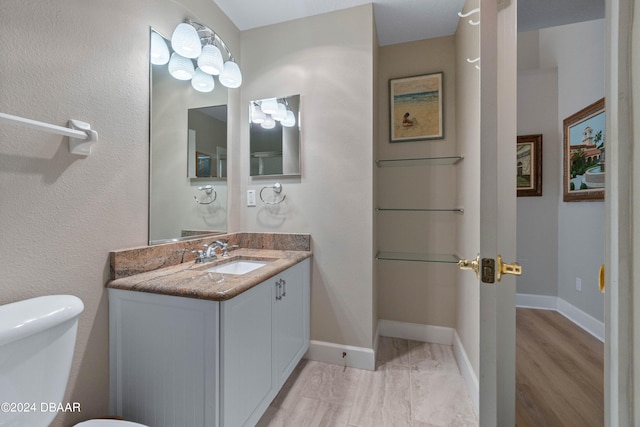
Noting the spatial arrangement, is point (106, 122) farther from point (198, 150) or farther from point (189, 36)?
point (189, 36)

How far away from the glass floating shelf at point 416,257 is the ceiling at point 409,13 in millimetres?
1648

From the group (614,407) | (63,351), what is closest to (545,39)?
(614,407)

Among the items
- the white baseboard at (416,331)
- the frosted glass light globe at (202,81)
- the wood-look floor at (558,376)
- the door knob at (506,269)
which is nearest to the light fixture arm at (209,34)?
the frosted glass light globe at (202,81)

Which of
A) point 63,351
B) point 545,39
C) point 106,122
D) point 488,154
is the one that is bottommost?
point 63,351

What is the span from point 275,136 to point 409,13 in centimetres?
135

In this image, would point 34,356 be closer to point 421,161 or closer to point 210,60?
point 210,60

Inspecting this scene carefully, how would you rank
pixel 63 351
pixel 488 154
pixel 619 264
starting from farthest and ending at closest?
pixel 63 351 → pixel 488 154 → pixel 619 264

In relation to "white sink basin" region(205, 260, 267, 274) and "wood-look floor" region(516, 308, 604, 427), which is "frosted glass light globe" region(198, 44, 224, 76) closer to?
"white sink basin" region(205, 260, 267, 274)

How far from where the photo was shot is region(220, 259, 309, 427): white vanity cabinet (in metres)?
1.04

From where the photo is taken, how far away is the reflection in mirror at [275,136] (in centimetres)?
196

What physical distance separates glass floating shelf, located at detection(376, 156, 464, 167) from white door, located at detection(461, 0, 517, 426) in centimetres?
123

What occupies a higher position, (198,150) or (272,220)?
(198,150)

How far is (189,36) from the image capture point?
58.9 inches

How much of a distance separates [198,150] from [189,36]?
657 mm
